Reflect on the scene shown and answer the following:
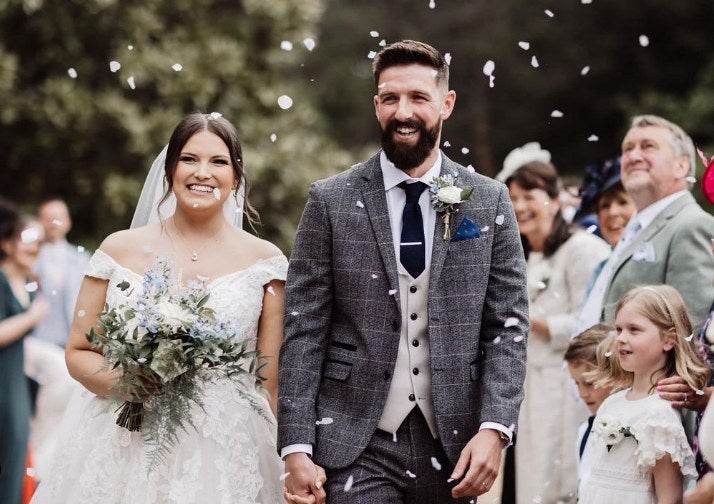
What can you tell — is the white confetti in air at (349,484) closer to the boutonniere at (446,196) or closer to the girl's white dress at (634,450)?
the boutonniere at (446,196)

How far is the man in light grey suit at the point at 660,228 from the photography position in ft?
20.0

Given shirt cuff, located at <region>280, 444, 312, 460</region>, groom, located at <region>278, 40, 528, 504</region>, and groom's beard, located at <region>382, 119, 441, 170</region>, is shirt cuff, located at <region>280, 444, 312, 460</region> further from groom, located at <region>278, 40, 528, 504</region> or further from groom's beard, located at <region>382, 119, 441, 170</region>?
groom's beard, located at <region>382, 119, 441, 170</region>

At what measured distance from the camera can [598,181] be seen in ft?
26.0

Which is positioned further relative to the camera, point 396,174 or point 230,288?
point 230,288

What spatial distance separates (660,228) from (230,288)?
89.1 inches

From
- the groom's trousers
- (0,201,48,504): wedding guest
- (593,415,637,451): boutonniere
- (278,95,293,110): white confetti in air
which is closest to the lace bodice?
the groom's trousers

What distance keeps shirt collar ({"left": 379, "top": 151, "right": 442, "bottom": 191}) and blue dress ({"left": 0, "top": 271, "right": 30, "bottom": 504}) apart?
3717 millimetres

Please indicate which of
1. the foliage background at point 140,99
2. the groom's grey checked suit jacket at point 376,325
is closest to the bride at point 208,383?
the groom's grey checked suit jacket at point 376,325

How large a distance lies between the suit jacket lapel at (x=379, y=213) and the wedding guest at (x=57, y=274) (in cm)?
447

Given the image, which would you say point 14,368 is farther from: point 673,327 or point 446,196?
point 673,327

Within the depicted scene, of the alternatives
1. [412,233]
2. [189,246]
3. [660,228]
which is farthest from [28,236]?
[412,233]

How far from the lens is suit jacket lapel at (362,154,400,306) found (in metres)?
4.66

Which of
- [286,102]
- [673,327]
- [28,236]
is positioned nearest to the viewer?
[673,327]

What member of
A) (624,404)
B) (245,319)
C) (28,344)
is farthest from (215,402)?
(28,344)
